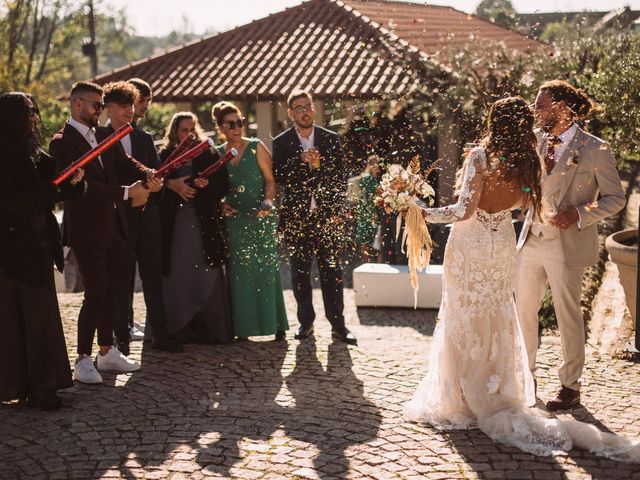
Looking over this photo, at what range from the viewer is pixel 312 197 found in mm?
7227

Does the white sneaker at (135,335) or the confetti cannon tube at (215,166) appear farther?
the white sneaker at (135,335)

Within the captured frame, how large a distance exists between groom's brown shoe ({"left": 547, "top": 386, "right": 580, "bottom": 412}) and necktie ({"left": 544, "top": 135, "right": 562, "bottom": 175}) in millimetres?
1496

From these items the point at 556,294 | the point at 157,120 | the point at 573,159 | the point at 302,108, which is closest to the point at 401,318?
the point at 302,108

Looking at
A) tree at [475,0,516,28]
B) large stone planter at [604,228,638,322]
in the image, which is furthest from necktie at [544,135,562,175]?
large stone planter at [604,228,638,322]

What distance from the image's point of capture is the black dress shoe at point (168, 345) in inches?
277

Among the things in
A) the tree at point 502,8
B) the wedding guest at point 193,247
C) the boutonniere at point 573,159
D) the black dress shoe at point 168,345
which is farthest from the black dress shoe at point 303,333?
the tree at point 502,8

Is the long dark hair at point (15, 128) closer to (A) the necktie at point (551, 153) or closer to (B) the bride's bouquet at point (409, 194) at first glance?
(B) the bride's bouquet at point (409, 194)

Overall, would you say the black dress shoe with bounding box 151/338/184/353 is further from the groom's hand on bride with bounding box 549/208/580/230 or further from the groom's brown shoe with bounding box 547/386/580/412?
the groom's hand on bride with bounding box 549/208/580/230

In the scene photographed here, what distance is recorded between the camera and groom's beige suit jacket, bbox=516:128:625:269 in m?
5.34

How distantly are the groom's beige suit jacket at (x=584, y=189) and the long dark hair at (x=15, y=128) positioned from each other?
333 cm

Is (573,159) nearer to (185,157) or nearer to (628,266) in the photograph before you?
(628,266)

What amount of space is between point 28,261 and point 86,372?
1.15 m

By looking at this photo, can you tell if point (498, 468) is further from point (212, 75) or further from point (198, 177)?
point (212, 75)

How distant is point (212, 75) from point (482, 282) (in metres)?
14.7
